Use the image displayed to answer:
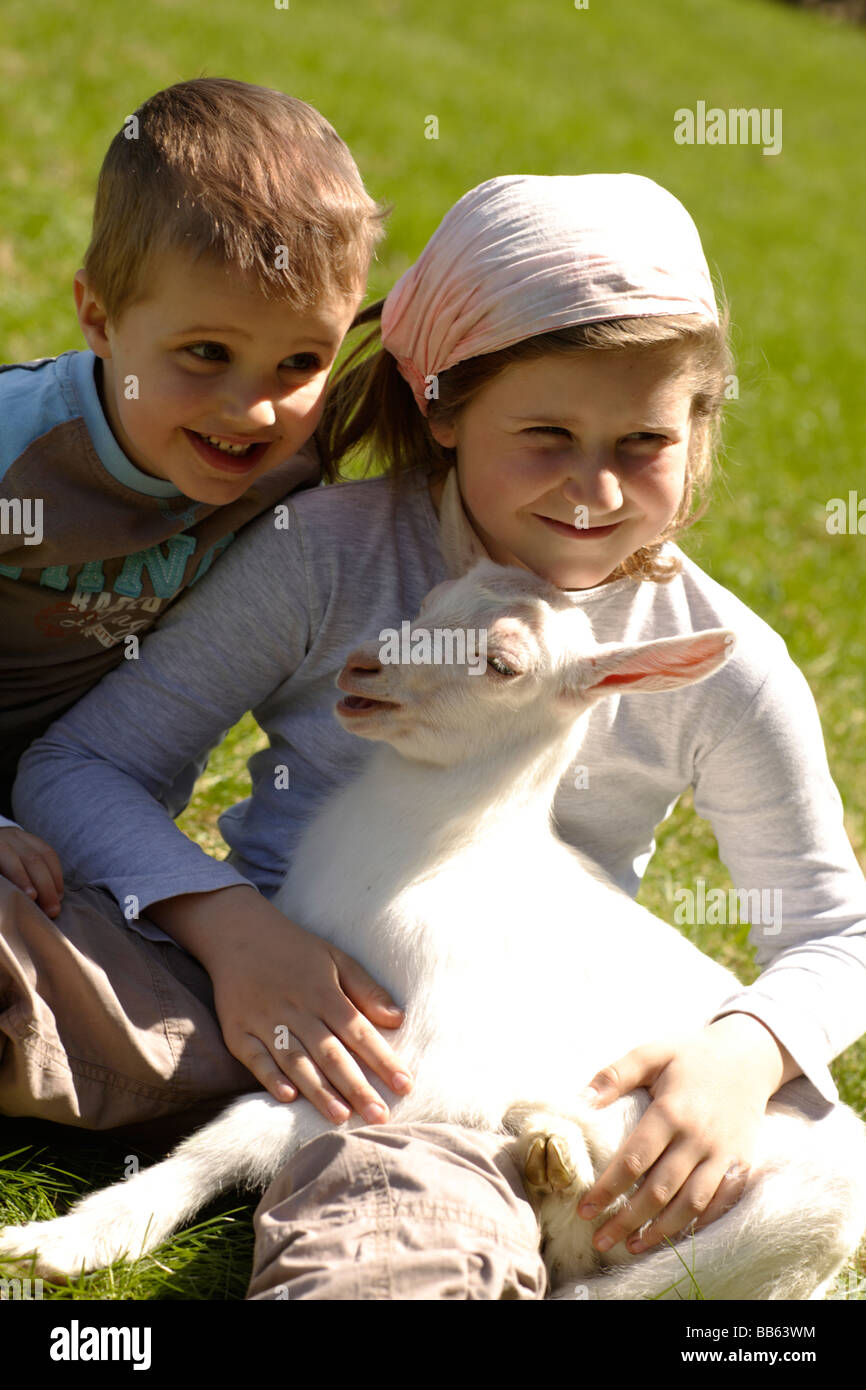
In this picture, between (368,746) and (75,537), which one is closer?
(75,537)

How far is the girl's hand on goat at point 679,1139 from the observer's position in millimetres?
2439

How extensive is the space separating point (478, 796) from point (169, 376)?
94 centimetres

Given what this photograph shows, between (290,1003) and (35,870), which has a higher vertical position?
(35,870)

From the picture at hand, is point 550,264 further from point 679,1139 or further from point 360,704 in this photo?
point 679,1139

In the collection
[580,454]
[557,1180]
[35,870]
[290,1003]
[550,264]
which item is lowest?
[557,1180]

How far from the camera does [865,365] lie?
1015 centimetres

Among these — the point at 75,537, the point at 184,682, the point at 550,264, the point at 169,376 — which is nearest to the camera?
the point at 550,264

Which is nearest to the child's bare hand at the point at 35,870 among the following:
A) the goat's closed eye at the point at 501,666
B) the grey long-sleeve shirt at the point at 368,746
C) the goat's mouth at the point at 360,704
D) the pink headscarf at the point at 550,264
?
the grey long-sleeve shirt at the point at 368,746

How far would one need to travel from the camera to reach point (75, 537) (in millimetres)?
2809

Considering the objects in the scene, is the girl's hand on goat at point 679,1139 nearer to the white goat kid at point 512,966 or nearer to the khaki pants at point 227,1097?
the white goat kid at point 512,966

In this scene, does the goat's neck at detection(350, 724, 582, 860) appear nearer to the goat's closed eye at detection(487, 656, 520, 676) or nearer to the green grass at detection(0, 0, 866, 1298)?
the goat's closed eye at detection(487, 656, 520, 676)

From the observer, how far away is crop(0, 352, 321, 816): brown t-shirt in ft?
9.22

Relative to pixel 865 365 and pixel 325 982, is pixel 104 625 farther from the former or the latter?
pixel 865 365

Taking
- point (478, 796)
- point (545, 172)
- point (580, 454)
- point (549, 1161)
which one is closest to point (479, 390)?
point (580, 454)
